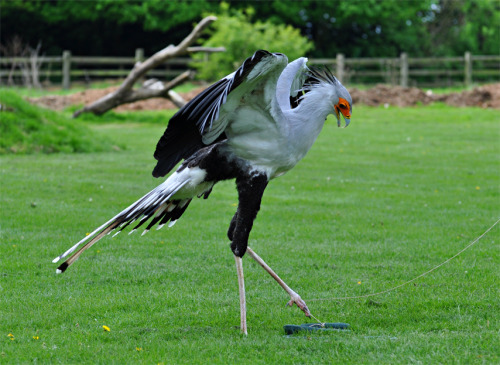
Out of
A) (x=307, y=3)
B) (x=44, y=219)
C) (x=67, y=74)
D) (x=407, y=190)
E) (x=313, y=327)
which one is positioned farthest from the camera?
(x=307, y=3)

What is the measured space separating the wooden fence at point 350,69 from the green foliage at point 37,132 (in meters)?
13.1

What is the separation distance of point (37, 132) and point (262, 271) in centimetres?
1001

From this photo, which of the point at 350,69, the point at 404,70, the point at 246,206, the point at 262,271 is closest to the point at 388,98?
the point at 404,70

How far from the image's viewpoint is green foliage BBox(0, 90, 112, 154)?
1530cm

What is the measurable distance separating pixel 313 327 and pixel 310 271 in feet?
5.69

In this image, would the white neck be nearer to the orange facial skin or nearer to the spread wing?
the orange facial skin

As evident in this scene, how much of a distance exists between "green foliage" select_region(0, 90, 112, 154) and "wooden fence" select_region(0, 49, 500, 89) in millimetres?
13081

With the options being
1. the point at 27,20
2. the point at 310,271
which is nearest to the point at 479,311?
the point at 310,271

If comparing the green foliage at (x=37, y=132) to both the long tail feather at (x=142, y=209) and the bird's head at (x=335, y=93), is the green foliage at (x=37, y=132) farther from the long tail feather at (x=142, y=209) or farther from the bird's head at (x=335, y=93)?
the bird's head at (x=335, y=93)

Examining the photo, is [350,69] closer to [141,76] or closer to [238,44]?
[238,44]

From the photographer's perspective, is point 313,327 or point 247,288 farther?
point 247,288

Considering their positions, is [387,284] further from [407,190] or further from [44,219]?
[407,190]

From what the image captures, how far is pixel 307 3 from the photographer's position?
4409cm

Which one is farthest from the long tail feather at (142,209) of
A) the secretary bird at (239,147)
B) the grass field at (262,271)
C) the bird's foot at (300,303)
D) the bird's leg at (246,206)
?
the bird's foot at (300,303)
